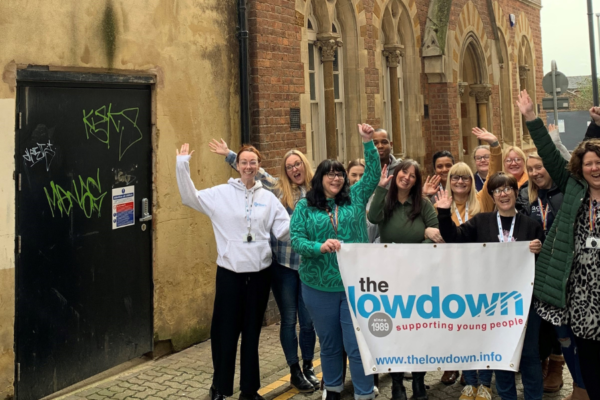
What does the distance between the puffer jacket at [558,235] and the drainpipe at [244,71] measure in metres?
3.86

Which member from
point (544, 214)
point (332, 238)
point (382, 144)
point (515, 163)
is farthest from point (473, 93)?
point (332, 238)

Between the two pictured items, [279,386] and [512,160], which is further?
[512,160]

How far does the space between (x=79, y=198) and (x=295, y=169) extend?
1914mm

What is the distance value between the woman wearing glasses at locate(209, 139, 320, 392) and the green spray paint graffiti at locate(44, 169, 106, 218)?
3.87ft

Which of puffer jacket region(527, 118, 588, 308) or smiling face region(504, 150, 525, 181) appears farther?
smiling face region(504, 150, 525, 181)

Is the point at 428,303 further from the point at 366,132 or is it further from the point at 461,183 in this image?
the point at 366,132

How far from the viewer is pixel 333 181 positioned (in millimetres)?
5371

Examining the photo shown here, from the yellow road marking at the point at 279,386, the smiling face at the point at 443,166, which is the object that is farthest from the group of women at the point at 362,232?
the smiling face at the point at 443,166

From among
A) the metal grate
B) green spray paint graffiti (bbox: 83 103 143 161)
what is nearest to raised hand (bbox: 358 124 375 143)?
green spray paint graffiti (bbox: 83 103 143 161)

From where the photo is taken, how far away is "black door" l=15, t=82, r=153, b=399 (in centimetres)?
580

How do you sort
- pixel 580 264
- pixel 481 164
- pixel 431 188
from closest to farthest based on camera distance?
pixel 580 264 → pixel 431 188 → pixel 481 164

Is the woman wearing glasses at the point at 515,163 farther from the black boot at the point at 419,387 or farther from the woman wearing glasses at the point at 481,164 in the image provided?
the black boot at the point at 419,387

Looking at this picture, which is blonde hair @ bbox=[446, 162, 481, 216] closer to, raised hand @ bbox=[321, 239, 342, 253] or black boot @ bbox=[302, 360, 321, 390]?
raised hand @ bbox=[321, 239, 342, 253]

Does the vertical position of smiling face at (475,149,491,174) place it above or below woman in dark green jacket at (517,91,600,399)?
above
